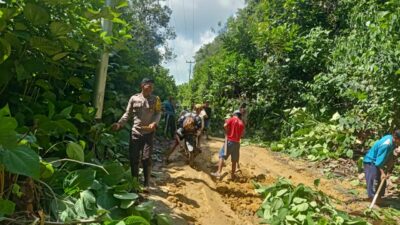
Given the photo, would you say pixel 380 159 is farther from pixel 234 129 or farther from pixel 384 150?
pixel 234 129

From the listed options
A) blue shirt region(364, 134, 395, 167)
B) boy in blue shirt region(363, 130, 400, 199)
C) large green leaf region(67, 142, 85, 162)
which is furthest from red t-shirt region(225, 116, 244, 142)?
large green leaf region(67, 142, 85, 162)

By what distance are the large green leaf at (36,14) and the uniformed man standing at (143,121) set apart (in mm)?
2527

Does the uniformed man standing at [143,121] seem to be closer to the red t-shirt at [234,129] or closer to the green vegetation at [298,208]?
the green vegetation at [298,208]

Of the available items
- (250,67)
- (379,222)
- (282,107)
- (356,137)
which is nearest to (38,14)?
(379,222)

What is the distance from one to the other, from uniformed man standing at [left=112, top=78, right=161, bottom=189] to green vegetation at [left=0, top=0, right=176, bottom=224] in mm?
871

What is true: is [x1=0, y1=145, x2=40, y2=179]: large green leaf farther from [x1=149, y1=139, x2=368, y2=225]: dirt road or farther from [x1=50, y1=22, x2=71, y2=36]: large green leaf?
[x1=149, y1=139, x2=368, y2=225]: dirt road

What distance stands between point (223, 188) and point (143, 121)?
2240mm

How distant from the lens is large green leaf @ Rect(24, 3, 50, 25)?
10.1ft

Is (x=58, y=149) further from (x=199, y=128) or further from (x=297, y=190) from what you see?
(x=199, y=128)

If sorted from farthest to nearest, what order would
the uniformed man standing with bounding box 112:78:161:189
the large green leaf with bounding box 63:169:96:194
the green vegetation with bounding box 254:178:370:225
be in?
the uniformed man standing with bounding box 112:78:161:189 → the green vegetation with bounding box 254:178:370:225 → the large green leaf with bounding box 63:169:96:194

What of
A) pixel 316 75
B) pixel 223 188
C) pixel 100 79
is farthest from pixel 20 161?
pixel 316 75

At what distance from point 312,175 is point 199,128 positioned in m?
2.73

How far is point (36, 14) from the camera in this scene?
315cm

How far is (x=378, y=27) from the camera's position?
325 inches
